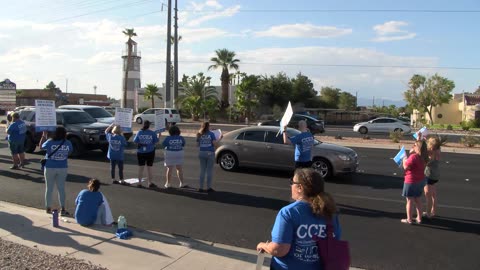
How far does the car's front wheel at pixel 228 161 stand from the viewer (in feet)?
42.7

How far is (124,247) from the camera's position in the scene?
19.2 ft

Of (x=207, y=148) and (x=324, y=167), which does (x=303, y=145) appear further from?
(x=324, y=167)

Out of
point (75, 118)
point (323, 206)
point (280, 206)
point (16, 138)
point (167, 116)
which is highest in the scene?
point (75, 118)

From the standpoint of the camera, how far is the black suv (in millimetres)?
15633

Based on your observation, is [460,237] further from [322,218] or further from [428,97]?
[428,97]

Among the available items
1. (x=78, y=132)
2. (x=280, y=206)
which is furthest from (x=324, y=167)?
(x=78, y=132)

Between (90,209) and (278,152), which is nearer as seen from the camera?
(90,209)

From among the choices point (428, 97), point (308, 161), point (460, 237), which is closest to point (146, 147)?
point (308, 161)

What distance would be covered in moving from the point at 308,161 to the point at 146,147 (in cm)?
390

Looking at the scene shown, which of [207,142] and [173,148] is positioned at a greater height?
[207,142]

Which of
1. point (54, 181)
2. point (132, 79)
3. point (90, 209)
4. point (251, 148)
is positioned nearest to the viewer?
point (90, 209)

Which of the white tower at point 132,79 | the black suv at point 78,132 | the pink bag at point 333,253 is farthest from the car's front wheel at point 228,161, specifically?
the white tower at point 132,79

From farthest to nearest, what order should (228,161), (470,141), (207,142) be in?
1. (470,141)
2. (228,161)
3. (207,142)

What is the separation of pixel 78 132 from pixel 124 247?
10.8m
